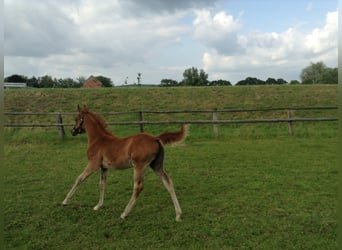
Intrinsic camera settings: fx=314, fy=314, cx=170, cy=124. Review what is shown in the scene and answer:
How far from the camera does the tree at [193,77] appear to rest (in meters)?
47.5

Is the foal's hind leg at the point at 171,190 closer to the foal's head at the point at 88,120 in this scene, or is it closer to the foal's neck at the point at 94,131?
the foal's neck at the point at 94,131

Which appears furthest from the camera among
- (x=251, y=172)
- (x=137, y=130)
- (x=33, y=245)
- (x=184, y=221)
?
(x=137, y=130)

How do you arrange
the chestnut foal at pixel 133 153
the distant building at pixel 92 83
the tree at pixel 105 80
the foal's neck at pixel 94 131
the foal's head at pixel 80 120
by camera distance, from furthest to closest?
the tree at pixel 105 80
the distant building at pixel 92 83
the foal's head at pixel 80 120
the foal's neck at pixel 94 131
the chestnut foal at pixel 133 153

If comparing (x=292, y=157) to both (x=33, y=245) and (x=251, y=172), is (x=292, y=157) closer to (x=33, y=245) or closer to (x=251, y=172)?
(x=251, y=172)

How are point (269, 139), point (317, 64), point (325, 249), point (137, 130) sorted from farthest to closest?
point (317, 64) → point (137, 130) → point (269, 139) → point (325, 249)

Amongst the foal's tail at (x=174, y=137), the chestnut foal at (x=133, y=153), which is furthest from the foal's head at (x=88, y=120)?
the foal's tail at (x=174, y=137)

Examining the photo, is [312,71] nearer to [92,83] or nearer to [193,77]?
[193,77]

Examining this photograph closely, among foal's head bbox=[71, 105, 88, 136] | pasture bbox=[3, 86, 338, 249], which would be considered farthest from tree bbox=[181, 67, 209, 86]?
foal's head bbox=[71, 105, 88, 136]

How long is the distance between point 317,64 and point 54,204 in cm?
4825

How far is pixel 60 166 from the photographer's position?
7734 mm

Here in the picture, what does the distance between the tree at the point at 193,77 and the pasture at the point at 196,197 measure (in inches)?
1427

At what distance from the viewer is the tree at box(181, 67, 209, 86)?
156ft

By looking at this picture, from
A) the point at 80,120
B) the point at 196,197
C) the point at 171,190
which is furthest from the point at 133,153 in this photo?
the point at 196,197

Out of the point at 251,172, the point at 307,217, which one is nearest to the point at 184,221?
the point at 307,217
